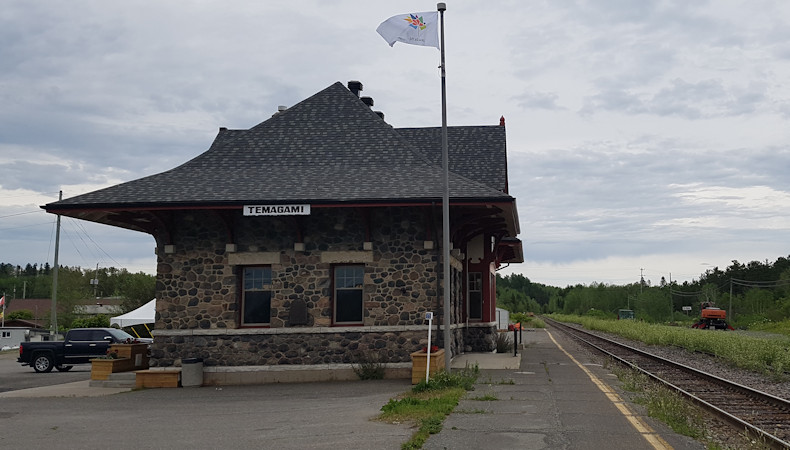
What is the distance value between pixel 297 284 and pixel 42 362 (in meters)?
13.7

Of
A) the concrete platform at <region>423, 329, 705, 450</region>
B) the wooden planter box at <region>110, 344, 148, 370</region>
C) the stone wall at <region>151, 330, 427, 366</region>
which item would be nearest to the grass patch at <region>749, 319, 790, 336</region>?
the stone wall at <region>151, 330, 427, 366</region>

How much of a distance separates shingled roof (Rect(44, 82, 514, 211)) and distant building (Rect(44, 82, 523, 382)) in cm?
7

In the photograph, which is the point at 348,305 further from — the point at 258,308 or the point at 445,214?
the point at 445,214

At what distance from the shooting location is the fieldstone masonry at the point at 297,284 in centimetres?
1752

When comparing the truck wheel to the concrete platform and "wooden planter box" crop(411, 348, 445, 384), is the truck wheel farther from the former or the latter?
the concrete platform

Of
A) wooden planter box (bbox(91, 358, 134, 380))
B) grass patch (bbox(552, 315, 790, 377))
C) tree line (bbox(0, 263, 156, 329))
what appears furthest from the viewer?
tree line (bbox(0, 263, 156, 329))

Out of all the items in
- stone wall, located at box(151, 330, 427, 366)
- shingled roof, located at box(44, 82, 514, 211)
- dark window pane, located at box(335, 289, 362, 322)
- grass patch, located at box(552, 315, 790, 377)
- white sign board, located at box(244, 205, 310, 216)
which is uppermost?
shingled roof, located at box(44, 82, 514, 211)

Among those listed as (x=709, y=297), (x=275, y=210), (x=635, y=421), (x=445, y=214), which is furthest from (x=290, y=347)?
(x=709, y=297)

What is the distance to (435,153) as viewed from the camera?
80.0ft

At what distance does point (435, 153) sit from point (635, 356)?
440 inches

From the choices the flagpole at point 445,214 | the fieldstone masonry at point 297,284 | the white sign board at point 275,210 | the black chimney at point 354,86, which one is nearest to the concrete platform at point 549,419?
the flagpole at point 445,214

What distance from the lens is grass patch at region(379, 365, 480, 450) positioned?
30.9 ft

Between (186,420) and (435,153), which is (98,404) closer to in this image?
(186,420)

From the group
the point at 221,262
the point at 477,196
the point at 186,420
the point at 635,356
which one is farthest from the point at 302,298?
the point at 635,356
